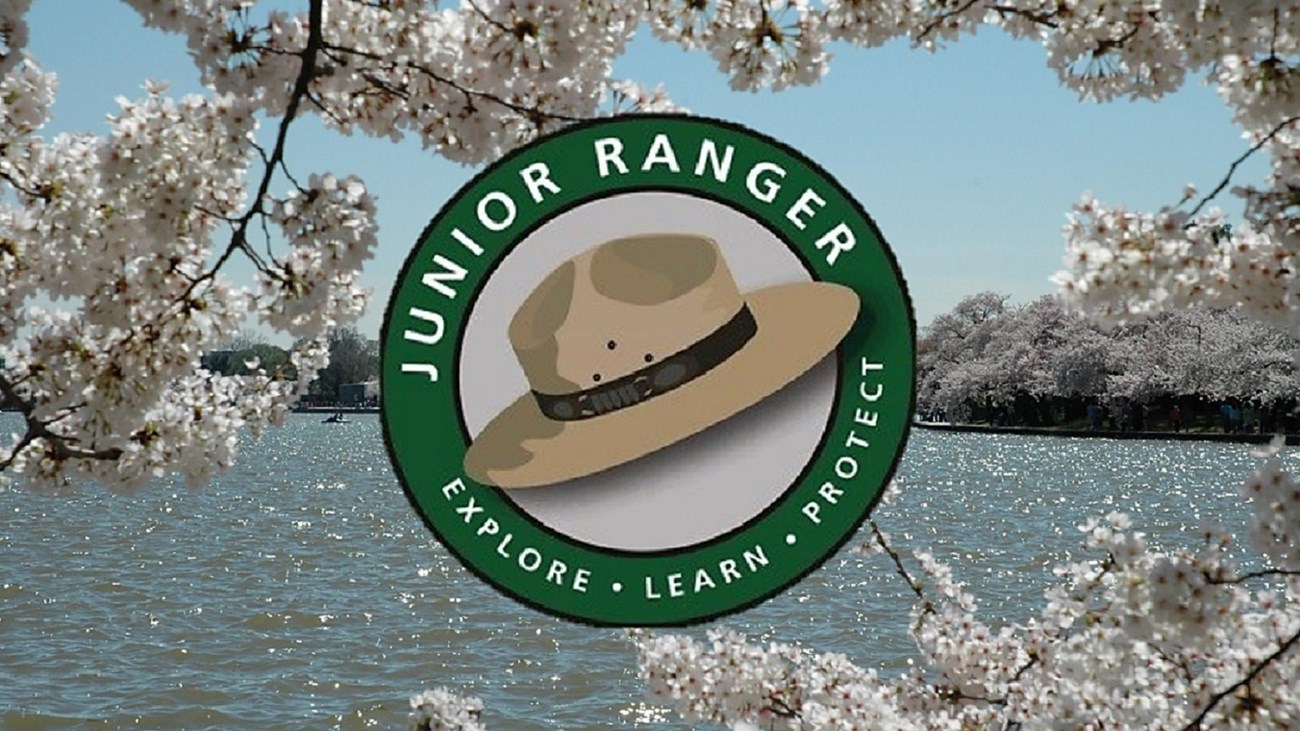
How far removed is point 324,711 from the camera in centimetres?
1612

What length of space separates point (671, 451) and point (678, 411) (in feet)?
0.59

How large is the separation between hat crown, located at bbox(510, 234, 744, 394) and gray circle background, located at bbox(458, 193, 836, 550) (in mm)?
67

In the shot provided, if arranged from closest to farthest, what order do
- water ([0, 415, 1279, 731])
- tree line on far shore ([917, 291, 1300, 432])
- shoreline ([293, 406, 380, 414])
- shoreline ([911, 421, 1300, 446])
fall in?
1. water ([0, 415, 1279, 731])
2. tree line on far shore ([917, 291, 1300, 432])
3. shoreline ([911, 421, 1300, 446])
4. shoreline ([293, 406, 380, 414])

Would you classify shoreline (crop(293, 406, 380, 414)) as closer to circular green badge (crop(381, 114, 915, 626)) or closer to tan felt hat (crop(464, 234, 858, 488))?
circular green badge (crop(381, 114, 915, 626))

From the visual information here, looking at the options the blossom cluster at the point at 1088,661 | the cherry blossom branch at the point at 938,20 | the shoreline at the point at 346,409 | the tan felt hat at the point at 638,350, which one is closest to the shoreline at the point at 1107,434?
the blossom cluster at the point at 1088,661

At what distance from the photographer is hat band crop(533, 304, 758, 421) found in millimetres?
4750

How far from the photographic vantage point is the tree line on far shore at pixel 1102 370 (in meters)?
70.7

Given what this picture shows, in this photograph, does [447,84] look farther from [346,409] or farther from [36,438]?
[346,409]

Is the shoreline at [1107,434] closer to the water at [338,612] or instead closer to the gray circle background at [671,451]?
the water at [338,612]

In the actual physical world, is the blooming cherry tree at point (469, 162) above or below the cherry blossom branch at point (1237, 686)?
above

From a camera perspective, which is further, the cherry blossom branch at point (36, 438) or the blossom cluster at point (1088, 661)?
the cherry blossom branch at point (36, 438)

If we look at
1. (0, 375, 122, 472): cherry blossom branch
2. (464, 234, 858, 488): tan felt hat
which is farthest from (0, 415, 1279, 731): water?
(464, 234, 858, 488): tan felt hat

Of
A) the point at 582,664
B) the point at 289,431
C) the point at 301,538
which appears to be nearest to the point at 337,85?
the point at 582,664

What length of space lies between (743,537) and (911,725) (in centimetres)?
148
